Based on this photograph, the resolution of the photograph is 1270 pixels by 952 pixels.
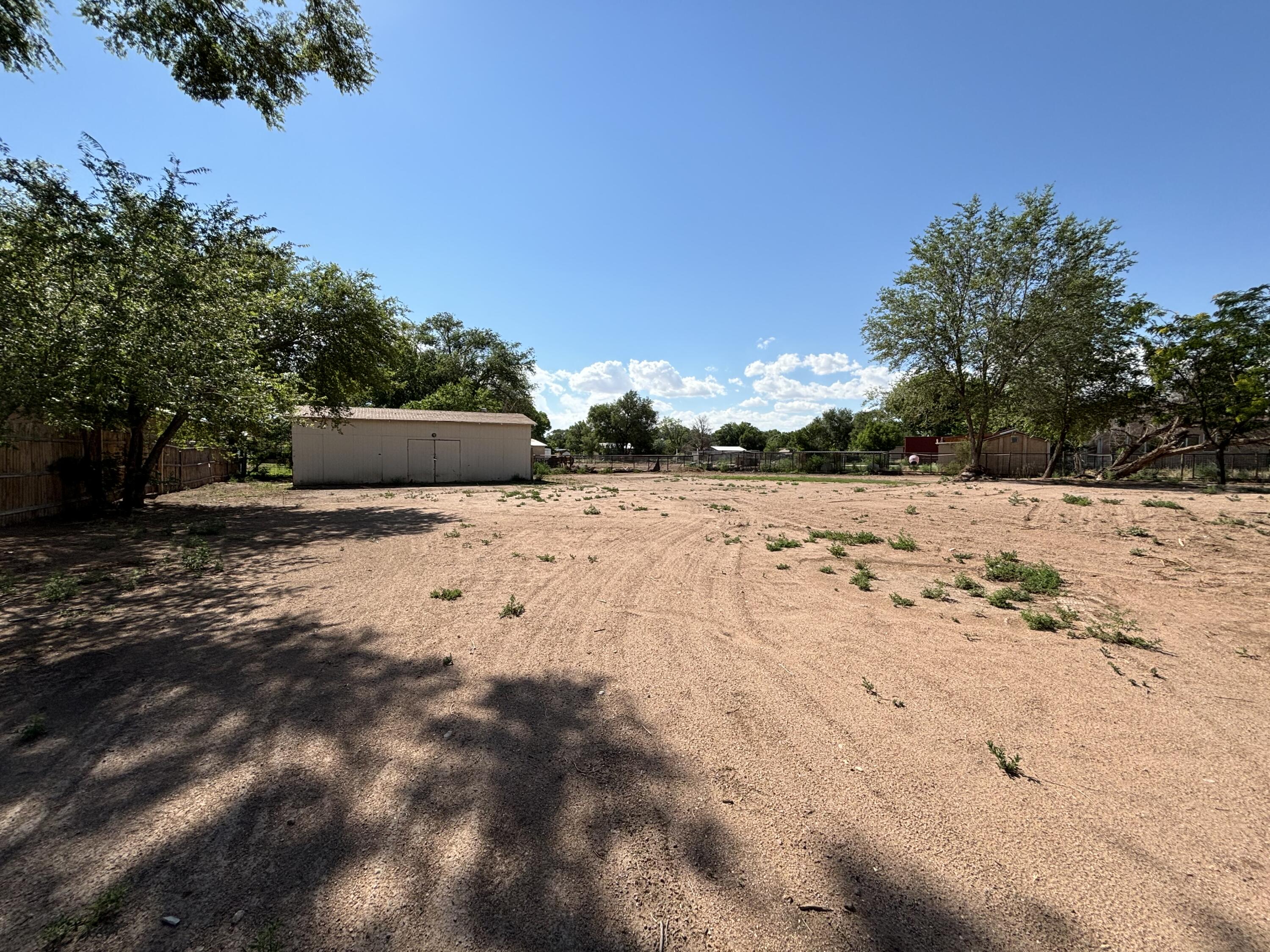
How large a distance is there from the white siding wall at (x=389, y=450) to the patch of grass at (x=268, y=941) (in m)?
21.4

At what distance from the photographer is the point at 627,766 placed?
2754mm

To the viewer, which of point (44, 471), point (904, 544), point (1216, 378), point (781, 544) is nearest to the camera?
point (904, 544)

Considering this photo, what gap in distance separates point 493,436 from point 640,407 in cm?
2982

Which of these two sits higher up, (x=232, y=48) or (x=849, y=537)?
(x=232, y=48)

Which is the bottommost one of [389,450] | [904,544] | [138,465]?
[904,544]

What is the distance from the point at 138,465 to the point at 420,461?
12.5 meters

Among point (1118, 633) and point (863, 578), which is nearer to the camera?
point (1118, 633)

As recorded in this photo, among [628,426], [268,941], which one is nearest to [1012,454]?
[628,426]

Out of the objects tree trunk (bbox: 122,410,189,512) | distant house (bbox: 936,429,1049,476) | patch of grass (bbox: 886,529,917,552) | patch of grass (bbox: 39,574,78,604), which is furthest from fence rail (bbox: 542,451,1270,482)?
patch of grass (bbox: 39,574,78,604)

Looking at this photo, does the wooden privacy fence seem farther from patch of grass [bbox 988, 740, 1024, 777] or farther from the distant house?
the distant house

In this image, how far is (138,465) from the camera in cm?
1251

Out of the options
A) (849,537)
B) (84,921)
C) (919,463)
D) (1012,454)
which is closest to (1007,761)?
(84,921)

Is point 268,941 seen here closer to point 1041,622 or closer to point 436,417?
point 1041,622

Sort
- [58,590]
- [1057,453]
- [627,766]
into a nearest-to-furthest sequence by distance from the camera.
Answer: [627,766] → [58,590] → [1057,453]
